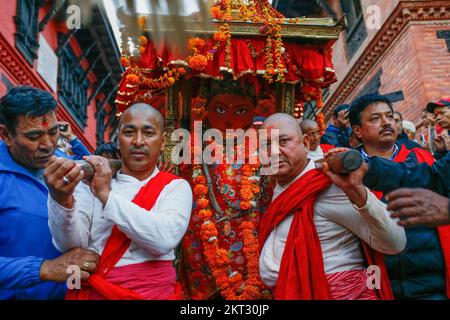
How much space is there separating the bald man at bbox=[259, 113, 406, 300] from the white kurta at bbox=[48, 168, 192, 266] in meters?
0.55

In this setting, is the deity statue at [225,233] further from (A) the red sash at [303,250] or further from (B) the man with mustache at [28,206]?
(B) the man with mustache at [28,206]

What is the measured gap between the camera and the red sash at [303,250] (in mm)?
2062

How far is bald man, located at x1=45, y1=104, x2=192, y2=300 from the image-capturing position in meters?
1.87

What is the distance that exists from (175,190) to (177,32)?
1.23m

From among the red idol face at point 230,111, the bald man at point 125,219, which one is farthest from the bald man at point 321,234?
the red idol face at point 230,111

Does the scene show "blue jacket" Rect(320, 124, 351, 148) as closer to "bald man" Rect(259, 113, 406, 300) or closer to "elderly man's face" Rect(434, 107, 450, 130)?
"elderly man's face" Rect(434, 107, 450, 130)

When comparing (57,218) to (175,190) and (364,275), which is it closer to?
(175,190)

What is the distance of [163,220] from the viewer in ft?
6.36

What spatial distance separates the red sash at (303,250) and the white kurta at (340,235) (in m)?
0.05

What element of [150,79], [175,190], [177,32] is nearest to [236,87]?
[150,79]

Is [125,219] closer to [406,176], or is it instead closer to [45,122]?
[45,122]

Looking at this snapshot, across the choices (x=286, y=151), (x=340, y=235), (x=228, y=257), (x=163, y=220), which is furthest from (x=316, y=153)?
(x=163, y=220)

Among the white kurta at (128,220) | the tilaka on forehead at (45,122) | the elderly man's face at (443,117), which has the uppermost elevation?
the elderly man's face at (443,117)

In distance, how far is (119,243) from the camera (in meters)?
2.00
